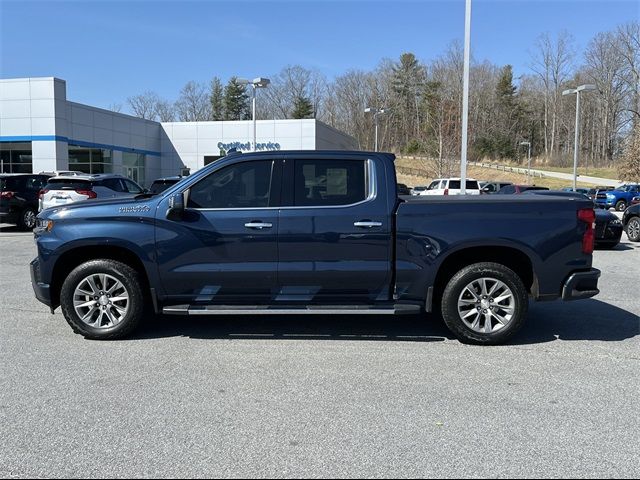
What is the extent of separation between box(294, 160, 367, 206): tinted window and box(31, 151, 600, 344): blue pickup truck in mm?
11

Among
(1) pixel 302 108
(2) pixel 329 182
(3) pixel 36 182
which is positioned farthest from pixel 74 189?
(1) pixel 302 108

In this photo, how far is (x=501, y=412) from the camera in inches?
160

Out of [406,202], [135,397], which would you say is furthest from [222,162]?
[135,397]

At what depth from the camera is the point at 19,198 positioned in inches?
670

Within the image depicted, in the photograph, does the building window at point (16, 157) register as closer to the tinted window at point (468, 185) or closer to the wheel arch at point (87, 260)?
the tinted window at point (468, 185)

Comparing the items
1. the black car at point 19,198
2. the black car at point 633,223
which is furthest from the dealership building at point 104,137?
the black car at point 633,223

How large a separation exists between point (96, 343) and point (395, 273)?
10.4ft

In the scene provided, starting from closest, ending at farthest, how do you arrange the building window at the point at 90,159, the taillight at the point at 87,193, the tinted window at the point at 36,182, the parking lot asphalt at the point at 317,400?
1. the parking lot asphalt at the point at 317,400
2. the taillight at the point at 87,193
3. the tinted window at the point at 36,182
4. the building window at the point at 90,159

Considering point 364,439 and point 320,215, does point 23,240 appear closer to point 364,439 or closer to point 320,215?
point 320,215

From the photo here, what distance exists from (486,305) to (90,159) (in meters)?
36.5

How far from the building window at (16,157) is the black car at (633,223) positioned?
31286 mm

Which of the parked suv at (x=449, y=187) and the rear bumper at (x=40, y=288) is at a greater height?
the parked suv at (x=449, y=187)

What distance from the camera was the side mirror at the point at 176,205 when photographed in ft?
18.2

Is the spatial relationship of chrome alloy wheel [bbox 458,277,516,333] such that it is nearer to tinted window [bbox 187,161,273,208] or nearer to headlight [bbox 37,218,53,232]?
tinted window [bbox 187,161,273,208]
